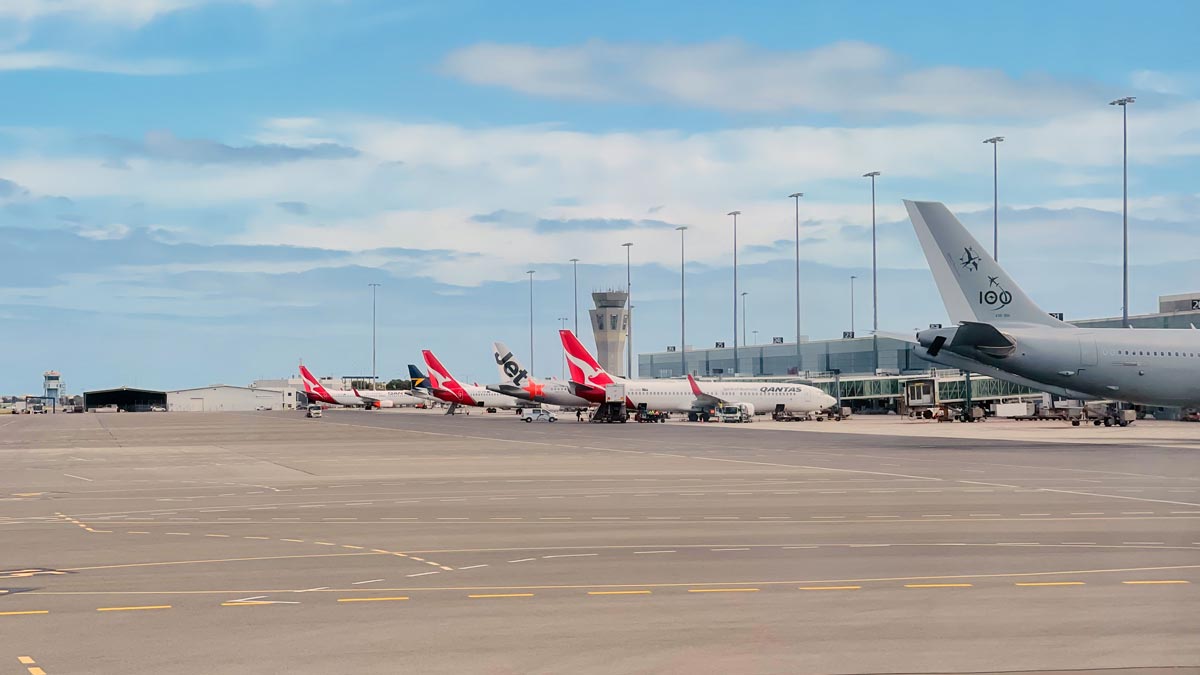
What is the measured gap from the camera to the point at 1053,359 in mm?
54719

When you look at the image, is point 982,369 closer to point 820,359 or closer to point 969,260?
point 969,260

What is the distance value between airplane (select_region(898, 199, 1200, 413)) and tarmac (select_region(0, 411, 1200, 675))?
17.7m

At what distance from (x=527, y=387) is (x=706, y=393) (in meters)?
17.9

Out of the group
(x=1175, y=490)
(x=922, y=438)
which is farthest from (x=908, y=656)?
(x=922, y=438)

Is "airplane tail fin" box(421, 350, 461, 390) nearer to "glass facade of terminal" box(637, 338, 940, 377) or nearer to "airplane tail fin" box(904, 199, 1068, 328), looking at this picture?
"glass facade of terminal" box(637, 338, 940, 377)

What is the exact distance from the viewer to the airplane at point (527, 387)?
118 metres

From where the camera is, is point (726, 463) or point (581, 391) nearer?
point (726, 463)

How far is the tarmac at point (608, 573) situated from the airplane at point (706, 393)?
74.0 m

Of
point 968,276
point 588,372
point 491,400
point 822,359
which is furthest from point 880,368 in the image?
point 968,276

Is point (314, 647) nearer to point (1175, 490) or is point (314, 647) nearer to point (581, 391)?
point (1175, 490)

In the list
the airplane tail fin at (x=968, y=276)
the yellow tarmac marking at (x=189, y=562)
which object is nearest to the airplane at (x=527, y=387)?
the airplane tail fin at (x=968, y=276)

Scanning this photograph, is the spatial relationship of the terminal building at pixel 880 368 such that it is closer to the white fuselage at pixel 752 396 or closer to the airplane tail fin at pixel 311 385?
the white fuselage at pixel 752 396

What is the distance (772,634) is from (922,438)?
5626 cm

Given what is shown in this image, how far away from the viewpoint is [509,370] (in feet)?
401
